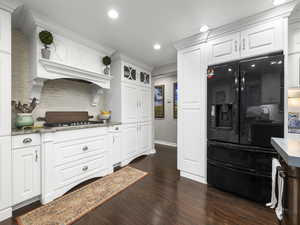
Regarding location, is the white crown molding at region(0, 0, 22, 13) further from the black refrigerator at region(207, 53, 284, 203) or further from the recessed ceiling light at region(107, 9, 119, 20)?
the black refrigerator at region(207, 53, 284, 203)

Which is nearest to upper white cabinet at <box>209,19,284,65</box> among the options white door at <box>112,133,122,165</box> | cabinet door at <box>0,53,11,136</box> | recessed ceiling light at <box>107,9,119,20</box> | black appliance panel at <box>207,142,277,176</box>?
black appliance panel at <box>207,142,277,176</box>

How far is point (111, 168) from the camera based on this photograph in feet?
9.01

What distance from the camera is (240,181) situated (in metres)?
1.87

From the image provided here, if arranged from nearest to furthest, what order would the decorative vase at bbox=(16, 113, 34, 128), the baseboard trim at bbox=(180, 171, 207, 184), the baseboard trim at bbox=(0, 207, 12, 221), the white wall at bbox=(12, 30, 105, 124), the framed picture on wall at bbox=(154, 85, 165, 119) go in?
the baseboard trim at bbox=(0, 207, 12, 221) < the decorative vase at bbox=(16, 113, 34, 128) < the white wall at bbox=(12, 30, 105, 124) < the baseboard trim at bbox=(180, 171, 207, 184) < the framed picture on wall at bbox=(154, 85, 165, 119)

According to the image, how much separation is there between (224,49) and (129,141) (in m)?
2.67

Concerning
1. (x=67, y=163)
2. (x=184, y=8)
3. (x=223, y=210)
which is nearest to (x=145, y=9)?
(x=184, y=8)

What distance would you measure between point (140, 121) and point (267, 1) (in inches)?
121

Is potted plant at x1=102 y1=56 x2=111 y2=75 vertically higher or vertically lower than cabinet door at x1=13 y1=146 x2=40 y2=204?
higher

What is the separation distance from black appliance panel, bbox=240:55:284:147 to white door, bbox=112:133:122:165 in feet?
7.48

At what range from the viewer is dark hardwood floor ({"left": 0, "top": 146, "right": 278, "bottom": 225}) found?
152 cm

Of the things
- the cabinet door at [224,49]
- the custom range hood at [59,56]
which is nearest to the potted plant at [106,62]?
the custom range hood at [59,56]

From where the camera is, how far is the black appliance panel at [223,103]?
1958 millimetres

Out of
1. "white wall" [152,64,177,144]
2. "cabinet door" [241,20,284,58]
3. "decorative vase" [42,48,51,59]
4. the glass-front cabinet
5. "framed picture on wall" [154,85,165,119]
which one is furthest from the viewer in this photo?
"framed picture on wall" [154,85,165,119]

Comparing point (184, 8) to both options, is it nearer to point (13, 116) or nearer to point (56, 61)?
point (56, 61)
